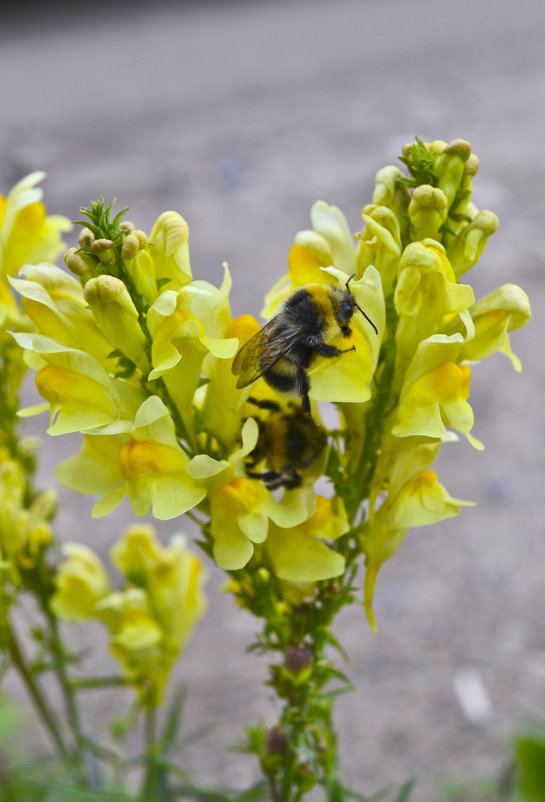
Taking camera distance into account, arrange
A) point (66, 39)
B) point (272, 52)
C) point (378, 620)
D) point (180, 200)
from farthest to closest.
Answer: point (66, 39) < point (272, 52) < point (180, 200) < point (378, 620)

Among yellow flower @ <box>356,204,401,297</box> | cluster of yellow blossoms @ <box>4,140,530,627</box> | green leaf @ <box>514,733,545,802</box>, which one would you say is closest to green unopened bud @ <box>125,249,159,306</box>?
cluster of yellow blossoms @ <box>4,140,530,627</box>

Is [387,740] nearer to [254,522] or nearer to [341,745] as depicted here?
[341,745]

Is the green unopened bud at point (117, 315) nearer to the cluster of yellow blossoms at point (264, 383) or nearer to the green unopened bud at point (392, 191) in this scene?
the cluster of yellow blossoms at point (264, 383)

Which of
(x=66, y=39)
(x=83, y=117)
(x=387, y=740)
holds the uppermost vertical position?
(x=66, y=39)

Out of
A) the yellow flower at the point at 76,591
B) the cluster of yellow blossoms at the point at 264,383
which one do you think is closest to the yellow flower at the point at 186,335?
the cluster of yellow blossoms at the point at 264,383

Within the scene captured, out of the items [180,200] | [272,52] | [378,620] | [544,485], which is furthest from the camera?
[272,52]

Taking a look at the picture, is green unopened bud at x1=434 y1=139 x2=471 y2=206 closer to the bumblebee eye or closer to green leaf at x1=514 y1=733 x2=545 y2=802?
the bumblebee eye

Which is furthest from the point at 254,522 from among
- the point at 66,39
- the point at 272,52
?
the point at 66,39
